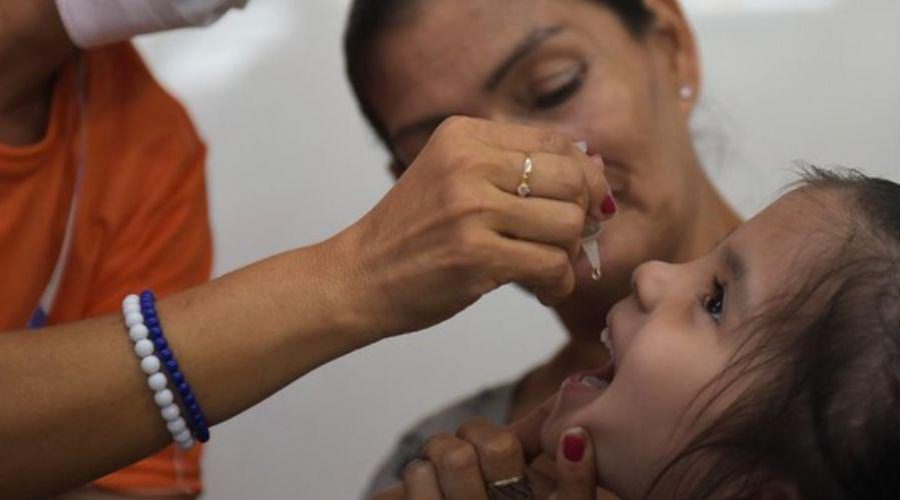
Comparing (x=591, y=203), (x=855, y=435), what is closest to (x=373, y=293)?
(x=591, y=203)

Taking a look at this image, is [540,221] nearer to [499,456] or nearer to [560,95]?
[499,456]

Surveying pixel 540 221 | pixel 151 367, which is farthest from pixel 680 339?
pixel 151 367

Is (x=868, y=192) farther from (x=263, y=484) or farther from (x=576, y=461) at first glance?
(x=263, y=484)

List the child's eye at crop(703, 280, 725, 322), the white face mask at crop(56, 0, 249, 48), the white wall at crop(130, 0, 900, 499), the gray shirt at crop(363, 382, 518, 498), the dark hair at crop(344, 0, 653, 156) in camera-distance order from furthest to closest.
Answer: the white wall at crop(130, 0, 900, 499)
the gray shirt at crop(363, 382, 518, 498)
the dark hair at crop(344, 0, 653, 156)
the white face mask at crop(56, 0, 249, 48)
the child's eye at crop(703, 280, 725, 322)

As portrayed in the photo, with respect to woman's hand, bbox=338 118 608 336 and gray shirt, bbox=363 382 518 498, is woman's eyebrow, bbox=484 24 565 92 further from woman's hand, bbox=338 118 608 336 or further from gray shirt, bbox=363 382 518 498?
gray shirt, bbox=363 382 518 498

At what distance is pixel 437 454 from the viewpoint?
3.01ft

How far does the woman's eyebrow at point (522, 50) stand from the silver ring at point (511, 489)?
0.40 metres

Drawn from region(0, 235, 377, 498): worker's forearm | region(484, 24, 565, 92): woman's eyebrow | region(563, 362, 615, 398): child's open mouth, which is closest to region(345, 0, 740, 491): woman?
region(484, 24, 565, 92): woman's eyebrow

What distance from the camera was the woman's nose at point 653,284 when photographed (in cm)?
86

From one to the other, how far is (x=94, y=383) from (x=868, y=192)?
59 centimetres

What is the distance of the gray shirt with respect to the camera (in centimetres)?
132

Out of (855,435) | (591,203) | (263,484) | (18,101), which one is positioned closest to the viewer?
(855,435)

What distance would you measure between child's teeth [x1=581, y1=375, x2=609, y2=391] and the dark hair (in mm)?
420

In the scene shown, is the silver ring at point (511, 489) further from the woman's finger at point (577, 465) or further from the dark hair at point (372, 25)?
the dark hair at point (372, 25)
